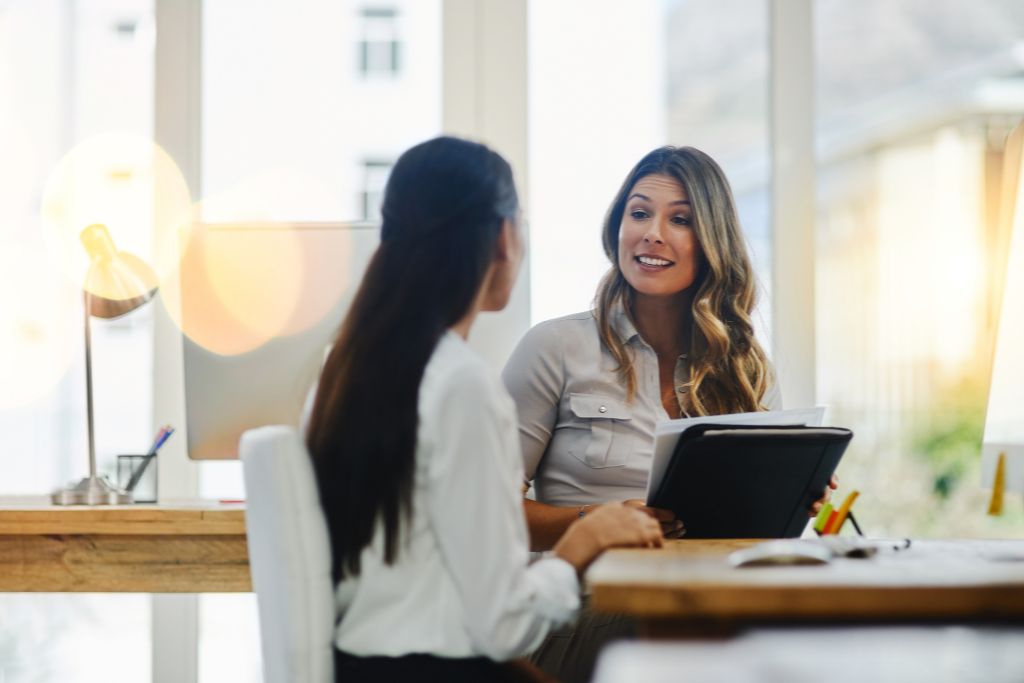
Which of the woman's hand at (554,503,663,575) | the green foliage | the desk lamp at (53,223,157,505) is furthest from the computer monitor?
the green foliage

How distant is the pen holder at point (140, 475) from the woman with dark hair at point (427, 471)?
1.13 m

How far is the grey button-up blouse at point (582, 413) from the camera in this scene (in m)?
2.12

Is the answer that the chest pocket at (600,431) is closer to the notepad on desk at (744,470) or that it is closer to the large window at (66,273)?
the notepad on desk at (744,470)

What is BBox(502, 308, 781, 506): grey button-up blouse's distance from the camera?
83.6 inches

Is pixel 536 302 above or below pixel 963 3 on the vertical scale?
below

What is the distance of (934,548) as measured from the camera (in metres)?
1.50

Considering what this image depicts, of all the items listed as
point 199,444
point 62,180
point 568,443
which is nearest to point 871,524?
point 568,443

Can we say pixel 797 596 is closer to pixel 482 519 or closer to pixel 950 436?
pixel 482 519

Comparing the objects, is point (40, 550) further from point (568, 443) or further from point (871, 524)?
point (871, 524)

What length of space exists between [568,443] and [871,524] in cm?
150

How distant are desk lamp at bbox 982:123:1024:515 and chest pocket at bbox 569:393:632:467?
2.41ft

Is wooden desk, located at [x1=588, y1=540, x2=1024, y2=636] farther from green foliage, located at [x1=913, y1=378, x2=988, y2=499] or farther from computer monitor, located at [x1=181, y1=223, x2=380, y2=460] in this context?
green foliage, located at [x1=913, y1=378, x2=988, y2=499]

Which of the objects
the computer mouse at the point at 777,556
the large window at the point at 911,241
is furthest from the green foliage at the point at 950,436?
the computer mouse at the point at 777,556

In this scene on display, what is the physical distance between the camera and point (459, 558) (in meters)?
1.19
